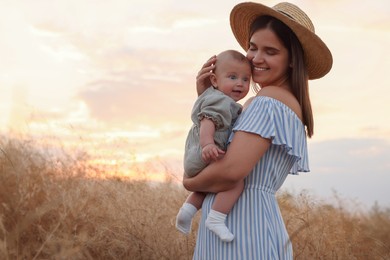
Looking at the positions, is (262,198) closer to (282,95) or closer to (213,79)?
(282,95)

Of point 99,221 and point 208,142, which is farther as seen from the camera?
point 99,221

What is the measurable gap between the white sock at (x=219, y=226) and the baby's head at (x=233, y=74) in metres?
0.68

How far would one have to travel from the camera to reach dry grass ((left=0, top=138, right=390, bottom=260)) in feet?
11.5

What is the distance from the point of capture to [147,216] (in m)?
4.66

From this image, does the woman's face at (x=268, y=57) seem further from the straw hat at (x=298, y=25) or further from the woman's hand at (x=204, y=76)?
the woman's hand at (x=204, y=76)

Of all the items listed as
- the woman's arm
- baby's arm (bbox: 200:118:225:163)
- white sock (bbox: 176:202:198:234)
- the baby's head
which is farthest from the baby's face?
white sock (bbox: 176:202:198:234)

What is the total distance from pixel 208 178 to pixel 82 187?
2.45m

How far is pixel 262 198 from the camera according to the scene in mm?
2805

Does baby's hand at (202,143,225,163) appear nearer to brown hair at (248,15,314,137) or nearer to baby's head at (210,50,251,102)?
baby's head at (210,50,251,102)

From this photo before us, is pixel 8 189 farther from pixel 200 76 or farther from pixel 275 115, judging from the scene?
pixel 275 115

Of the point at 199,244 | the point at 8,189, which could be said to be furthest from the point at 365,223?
the point at 8,189

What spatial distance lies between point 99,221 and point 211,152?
193 centimetres

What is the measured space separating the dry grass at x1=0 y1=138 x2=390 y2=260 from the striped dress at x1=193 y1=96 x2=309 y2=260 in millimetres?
211

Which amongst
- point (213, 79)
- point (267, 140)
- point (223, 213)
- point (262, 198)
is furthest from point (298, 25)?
point (223, 213)
